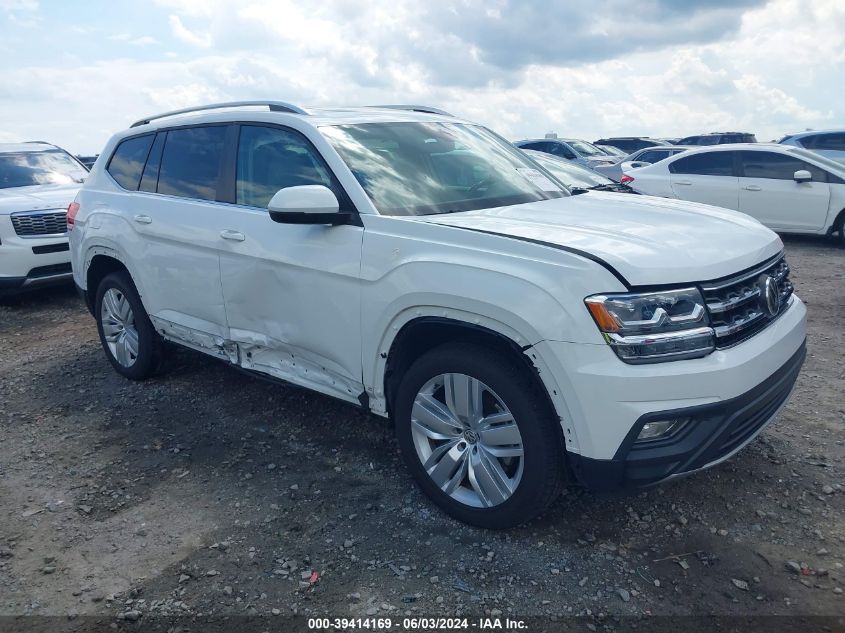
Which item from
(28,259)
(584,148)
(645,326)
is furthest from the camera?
(584,148)

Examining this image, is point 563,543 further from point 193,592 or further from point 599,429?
point 193,592

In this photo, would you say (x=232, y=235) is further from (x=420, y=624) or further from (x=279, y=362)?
(x=420, y=624)

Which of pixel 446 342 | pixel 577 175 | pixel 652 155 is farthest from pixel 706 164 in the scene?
pixel 446 342

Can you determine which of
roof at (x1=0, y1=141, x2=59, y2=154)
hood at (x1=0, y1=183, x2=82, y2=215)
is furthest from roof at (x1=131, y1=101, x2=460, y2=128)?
roof at (x1=0, y1=141, x2=59, y2=154)

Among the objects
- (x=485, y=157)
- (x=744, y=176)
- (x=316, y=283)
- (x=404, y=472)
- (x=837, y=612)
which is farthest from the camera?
(x=744, y=176)

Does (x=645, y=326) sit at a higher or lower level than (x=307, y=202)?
lower

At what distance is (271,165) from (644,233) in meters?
2.14

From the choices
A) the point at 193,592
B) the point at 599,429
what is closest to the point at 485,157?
the point at 599,429

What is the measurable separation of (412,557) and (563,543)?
67 centimetres

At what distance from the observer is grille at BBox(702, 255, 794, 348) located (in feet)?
8.87

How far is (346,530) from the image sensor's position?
3.24 metres

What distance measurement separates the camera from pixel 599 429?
8.56 ft

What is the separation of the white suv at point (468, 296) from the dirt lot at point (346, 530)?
12.4 inches

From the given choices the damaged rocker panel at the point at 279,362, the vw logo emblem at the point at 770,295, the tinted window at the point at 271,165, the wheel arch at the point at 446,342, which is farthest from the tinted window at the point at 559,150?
the wheel arch at the point at 446,342
